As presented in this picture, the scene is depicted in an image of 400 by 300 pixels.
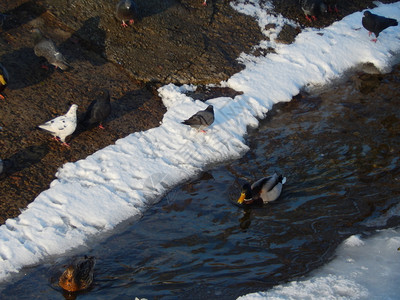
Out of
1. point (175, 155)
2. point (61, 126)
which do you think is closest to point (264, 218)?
point (175, 155)

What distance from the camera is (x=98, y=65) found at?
1041 cm

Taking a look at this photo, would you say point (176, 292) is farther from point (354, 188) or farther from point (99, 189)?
point (354, 188)

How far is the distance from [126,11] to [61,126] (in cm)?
416

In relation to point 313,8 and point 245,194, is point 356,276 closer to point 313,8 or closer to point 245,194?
point 245,194

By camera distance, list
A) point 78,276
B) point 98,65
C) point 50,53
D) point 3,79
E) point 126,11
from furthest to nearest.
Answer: point 126,11 → point 98,65 → point 50,53 → point 3,79 → point 78,276

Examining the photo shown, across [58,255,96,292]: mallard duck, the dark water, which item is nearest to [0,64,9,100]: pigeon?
the dark water

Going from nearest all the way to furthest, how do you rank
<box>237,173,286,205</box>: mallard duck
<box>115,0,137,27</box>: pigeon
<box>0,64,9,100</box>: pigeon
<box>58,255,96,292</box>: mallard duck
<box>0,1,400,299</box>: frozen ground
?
<box>58,255,96,292</box>: mallard duck
<box>0,1,400,299</box>: frozen ground
<box>237,173,286,205</box>: mallard duck
<box>0,64,9,100</box>: pigeon
<box>115,0,137,27</box>: pigeon

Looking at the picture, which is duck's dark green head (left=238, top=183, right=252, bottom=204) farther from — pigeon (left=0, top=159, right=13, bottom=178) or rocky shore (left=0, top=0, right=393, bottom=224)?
pigeon (left=0, top=159, right=13, bottom=178)

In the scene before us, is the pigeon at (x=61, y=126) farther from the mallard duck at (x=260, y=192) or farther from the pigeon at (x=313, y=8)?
the pigeon at (x=313, y=8)

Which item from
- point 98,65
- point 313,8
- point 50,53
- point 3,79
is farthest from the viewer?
point 313,8

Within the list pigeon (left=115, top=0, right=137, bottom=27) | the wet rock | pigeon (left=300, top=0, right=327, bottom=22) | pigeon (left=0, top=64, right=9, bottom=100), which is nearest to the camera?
pigeon (left=0, top=64, right=9, bottom=100)

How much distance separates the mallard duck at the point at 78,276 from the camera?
5914 mm

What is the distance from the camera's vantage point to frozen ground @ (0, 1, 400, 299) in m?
6.69

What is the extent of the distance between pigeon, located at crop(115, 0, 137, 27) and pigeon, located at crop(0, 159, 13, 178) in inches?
202
